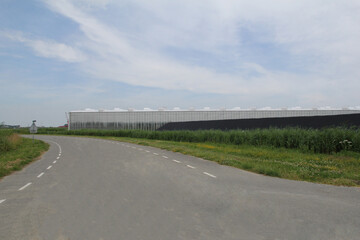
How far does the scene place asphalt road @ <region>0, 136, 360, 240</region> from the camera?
4543mm

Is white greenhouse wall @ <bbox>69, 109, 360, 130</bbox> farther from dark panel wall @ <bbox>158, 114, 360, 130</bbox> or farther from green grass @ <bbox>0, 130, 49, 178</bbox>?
green grass @ <bbox>0, 130, 49, 178</bbox>

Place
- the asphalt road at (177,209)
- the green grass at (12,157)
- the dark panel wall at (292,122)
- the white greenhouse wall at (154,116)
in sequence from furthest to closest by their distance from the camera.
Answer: the white greenhouse wall at (154,116)
the dark panel wall at (292,122)
the green grass at (12,157)
the asphalt road at (177,209)

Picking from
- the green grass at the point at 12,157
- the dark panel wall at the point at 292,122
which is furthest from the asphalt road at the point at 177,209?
the dark panel wall at the point at 292,122

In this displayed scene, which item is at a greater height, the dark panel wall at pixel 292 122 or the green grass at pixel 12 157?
the dark panel wall at pixel 292 122

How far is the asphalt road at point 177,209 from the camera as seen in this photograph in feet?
14.9

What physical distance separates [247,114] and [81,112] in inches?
1438

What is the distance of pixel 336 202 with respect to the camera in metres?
6.25

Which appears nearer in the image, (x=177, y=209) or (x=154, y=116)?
(x=177, y=209)

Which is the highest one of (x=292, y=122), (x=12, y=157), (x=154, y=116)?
(x=154, y=116)

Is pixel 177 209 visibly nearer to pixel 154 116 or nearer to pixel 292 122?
pixel 292 122

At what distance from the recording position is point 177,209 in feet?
18.9

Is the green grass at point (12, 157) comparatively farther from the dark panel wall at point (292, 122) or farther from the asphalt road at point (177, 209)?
the dark panel wall at point (292, 122)

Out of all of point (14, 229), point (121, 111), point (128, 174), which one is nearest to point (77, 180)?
point (128, 174)

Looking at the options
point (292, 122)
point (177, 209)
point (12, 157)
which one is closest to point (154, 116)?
point (292, 122)
